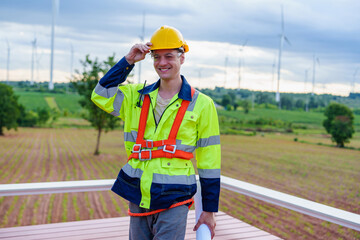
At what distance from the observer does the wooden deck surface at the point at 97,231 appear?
3.74 metres

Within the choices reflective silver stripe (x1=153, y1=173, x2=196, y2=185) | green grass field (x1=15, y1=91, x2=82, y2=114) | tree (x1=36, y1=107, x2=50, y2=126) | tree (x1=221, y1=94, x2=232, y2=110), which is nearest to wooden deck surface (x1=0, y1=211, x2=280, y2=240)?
reflective silver stripe (x1=153, y1=173, x2=196, y2=185)

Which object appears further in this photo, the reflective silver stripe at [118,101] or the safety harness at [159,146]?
the reflective silver stripe at [118,101]

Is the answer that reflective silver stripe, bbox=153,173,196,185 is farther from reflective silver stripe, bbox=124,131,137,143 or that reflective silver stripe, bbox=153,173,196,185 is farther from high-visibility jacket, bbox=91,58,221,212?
reflective silver stripe, bbox=124,131,137,143

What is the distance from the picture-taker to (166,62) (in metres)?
2.07

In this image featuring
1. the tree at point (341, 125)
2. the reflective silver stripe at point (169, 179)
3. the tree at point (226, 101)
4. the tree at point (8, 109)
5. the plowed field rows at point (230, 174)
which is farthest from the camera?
the tree at point (226, 101)

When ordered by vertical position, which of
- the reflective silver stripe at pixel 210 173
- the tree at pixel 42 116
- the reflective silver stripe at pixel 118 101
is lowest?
the tree at pixel 42 116

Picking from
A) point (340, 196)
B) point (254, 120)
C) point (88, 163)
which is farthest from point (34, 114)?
point (340, 196)

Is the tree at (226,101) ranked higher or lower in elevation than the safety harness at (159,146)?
higher

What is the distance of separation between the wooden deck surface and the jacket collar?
83.4 inches

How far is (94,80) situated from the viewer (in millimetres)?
20141

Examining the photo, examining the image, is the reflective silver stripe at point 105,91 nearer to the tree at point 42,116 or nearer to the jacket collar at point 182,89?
the jacket collar at point 182,89

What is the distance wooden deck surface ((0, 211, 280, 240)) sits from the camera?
3738 millimetres

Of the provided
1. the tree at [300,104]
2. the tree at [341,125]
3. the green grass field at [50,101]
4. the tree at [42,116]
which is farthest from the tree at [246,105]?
the tree at [42,116]

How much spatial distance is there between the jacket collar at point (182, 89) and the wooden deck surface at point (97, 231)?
83.4 inches
